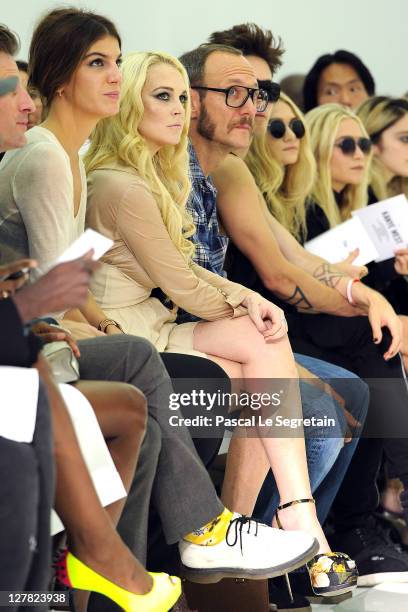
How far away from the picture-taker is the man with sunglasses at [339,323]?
3654 mm

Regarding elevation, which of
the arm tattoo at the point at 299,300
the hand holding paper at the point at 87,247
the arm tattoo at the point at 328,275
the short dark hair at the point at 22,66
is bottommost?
the arm tattoo at the point at 299,300

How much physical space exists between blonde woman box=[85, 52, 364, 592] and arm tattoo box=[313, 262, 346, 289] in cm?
68

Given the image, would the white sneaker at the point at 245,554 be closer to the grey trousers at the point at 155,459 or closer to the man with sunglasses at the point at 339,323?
the grey trousers at the point at 155,459

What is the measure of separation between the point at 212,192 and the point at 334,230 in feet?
2.27

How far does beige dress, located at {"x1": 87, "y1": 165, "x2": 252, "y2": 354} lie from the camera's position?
3.05 meters

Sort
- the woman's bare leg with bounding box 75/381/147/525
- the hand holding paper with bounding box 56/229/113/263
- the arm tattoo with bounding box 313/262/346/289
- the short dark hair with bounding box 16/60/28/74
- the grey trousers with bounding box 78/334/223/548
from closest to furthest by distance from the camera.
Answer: the hand holding paper with bounding box 56/229/113/263 → the woman's bare leg with bounding box 75/381/147/525 → the grey trousers with bounding box 78/334/223/548 → the short dark hair with bounding box 16/60/28/74 → the arm tattoo with bounding box 313/262/346/289

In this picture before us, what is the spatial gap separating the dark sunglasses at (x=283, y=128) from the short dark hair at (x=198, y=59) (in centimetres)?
37

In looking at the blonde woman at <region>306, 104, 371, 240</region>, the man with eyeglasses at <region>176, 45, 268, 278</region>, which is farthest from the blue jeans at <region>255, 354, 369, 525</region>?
the blonde woman at <region>306, 104, 371, 240</region>

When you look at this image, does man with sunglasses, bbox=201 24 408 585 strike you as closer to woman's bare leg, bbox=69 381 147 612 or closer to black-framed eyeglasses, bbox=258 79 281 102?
black-framed eyeglasses, bbox=258 79 281 102

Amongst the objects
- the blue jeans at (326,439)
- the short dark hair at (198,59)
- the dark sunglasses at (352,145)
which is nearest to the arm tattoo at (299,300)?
the blue jeans at (326,439)

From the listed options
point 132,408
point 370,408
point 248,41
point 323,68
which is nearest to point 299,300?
Result: point 370,408

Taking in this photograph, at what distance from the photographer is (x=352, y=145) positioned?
4.45 m

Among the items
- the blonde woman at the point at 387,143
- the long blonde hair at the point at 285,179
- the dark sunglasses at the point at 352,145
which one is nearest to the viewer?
the long blonde hair at the point at 285,179

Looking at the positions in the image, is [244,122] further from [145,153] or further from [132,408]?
[132,408]
